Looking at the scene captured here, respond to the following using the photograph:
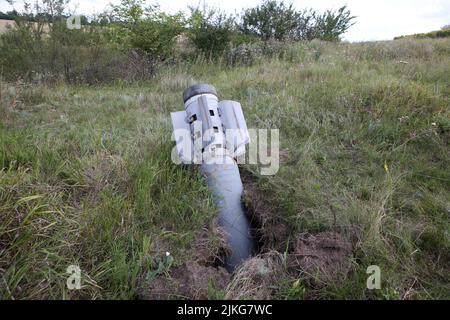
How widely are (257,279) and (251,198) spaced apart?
27.7 inches

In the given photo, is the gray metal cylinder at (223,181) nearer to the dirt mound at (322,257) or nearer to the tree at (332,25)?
the dirt mound at (322,257)

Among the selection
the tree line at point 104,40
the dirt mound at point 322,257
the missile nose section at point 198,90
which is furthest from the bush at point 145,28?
the dirt mound at point 322,257

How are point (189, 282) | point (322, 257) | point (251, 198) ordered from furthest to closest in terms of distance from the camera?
point (251, 198), point (322, 257), point (189, 282)

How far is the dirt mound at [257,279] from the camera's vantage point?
4.56 feet

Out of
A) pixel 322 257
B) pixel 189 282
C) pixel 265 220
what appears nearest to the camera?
pixel 189 282

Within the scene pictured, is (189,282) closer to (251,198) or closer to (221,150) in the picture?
(251,198)

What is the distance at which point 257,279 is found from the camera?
1509 millimetres

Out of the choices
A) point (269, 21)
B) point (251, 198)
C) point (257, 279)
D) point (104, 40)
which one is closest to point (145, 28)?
point (104, 40)

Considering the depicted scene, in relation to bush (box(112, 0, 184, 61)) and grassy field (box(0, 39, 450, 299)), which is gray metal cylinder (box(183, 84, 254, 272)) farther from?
bush (box(112, 0, 184, 61))

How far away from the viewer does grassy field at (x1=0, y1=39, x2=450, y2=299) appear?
143 cm

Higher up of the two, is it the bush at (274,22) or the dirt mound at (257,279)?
the bush at (274,22)

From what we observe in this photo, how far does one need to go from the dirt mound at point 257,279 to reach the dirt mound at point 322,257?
0.31ft

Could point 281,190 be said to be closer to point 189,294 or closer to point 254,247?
point 254,247

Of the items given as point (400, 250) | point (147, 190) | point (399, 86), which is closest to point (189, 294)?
point (147, 190)
